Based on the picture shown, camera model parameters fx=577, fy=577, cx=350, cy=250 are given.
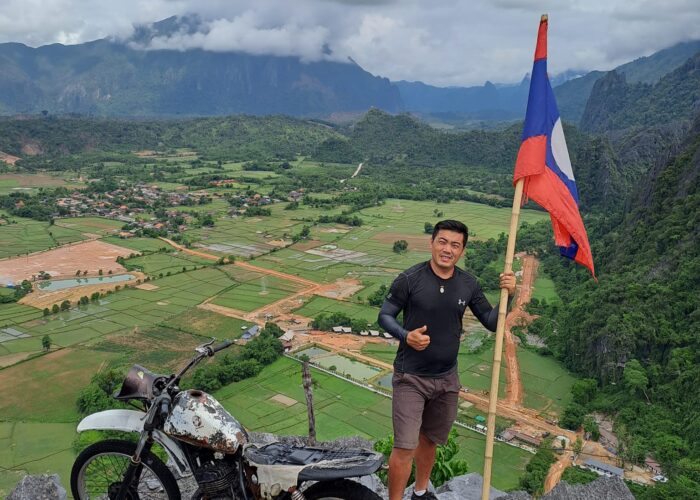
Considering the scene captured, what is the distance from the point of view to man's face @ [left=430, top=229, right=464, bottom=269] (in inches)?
168

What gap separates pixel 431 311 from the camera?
4.25 m

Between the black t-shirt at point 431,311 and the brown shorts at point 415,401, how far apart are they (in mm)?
71

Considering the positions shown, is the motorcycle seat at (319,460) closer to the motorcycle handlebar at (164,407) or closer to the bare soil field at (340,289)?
the motorcycle handlebar at (164,407)

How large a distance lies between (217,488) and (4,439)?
66.1ft

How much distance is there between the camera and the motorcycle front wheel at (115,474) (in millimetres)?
4477

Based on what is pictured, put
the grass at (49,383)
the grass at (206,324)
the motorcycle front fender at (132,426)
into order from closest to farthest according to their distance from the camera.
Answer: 1. the motorcycle front fender at (132,426)
2. the grass at (49,383)
3. the grass at (206,324)

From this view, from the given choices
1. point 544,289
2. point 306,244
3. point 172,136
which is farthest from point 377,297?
point 172,136

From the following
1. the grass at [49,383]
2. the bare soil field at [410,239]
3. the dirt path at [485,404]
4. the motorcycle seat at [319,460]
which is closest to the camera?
the motorcycle seat at [319,460]

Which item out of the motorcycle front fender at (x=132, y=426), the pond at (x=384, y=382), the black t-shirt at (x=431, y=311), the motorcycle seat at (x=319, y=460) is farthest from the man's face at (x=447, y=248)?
the pond at (x=384, y=382)

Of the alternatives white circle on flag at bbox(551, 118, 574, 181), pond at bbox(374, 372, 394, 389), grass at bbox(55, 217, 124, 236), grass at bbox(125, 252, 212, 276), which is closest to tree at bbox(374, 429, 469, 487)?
white circle on flag at bbox(551, 118, 574, 181)

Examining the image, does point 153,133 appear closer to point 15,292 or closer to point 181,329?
point 15,292

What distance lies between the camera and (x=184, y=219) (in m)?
59.5

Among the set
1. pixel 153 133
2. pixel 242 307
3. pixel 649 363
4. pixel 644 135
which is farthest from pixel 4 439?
pixel 153 133

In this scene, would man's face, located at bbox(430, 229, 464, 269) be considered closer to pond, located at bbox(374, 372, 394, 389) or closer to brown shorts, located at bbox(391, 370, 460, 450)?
brown shorts, located at bbox(391, 370, 460, 450)
